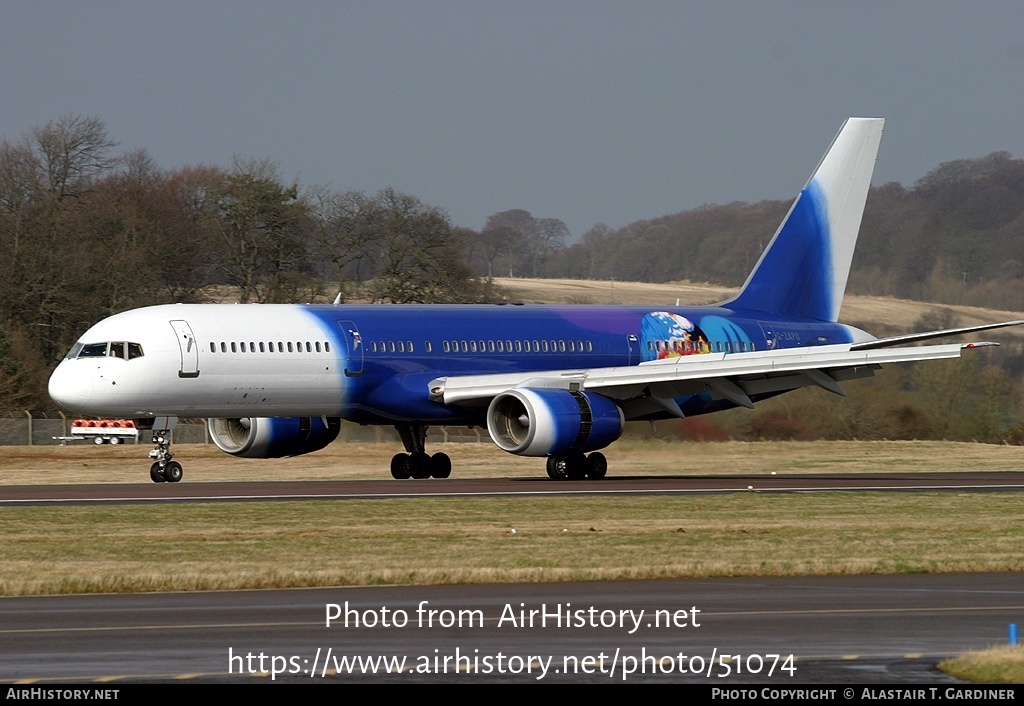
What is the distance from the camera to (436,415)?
4016 centimetres

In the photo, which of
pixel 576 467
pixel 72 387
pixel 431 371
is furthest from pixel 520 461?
pixel 72 387

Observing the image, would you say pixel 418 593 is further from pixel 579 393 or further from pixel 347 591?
pixel 579 393

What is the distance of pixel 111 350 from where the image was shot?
36.9 meters

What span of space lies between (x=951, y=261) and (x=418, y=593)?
79.7 m

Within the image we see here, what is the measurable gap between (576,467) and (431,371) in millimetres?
3932

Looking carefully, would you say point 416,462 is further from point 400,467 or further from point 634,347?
point 634,347

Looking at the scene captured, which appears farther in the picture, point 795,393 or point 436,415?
point 795,393

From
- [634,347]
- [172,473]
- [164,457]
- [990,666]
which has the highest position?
[634,347]

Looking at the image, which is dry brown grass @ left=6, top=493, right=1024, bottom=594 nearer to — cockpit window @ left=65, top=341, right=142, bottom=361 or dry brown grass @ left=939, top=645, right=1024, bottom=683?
dry brown grass @ left=939, top=645, right=1024, bottom=683

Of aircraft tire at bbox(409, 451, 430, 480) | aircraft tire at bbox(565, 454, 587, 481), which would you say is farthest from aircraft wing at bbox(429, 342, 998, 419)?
aircraft tire at bbox(409, 451, 430, 480)

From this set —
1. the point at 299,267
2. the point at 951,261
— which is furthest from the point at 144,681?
the point at 951,261

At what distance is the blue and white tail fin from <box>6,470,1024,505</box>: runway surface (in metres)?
7.60

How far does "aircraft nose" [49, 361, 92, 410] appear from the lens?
1438 inches

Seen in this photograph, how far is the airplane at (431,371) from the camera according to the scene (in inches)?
1459
